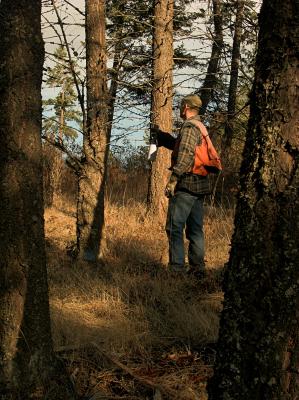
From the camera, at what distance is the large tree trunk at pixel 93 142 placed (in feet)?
23.9

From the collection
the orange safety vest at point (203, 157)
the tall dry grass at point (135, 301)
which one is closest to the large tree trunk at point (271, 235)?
the tall dry grass at point (135, 301)

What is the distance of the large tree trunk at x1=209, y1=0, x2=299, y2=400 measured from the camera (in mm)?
2020

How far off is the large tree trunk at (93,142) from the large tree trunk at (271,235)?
5277 mm

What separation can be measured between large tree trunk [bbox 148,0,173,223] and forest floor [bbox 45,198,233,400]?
1.37 meters

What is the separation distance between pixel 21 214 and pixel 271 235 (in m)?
1.64

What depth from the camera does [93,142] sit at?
7.29 m

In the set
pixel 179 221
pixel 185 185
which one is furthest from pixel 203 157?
pixel 179 221

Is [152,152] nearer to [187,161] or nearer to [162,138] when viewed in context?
[162,138]

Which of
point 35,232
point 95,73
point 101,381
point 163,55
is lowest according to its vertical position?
point 101,381

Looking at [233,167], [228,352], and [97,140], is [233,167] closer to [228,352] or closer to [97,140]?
[97,140]

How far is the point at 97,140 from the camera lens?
730 cm

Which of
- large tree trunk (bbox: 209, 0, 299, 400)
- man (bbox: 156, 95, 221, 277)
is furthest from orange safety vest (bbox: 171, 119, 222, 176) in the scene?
large tree trunk (bbox: 209, 0, 299, 400)

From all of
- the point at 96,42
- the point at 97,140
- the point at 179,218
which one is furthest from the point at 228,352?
the point at 96,42

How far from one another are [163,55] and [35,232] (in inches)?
278
